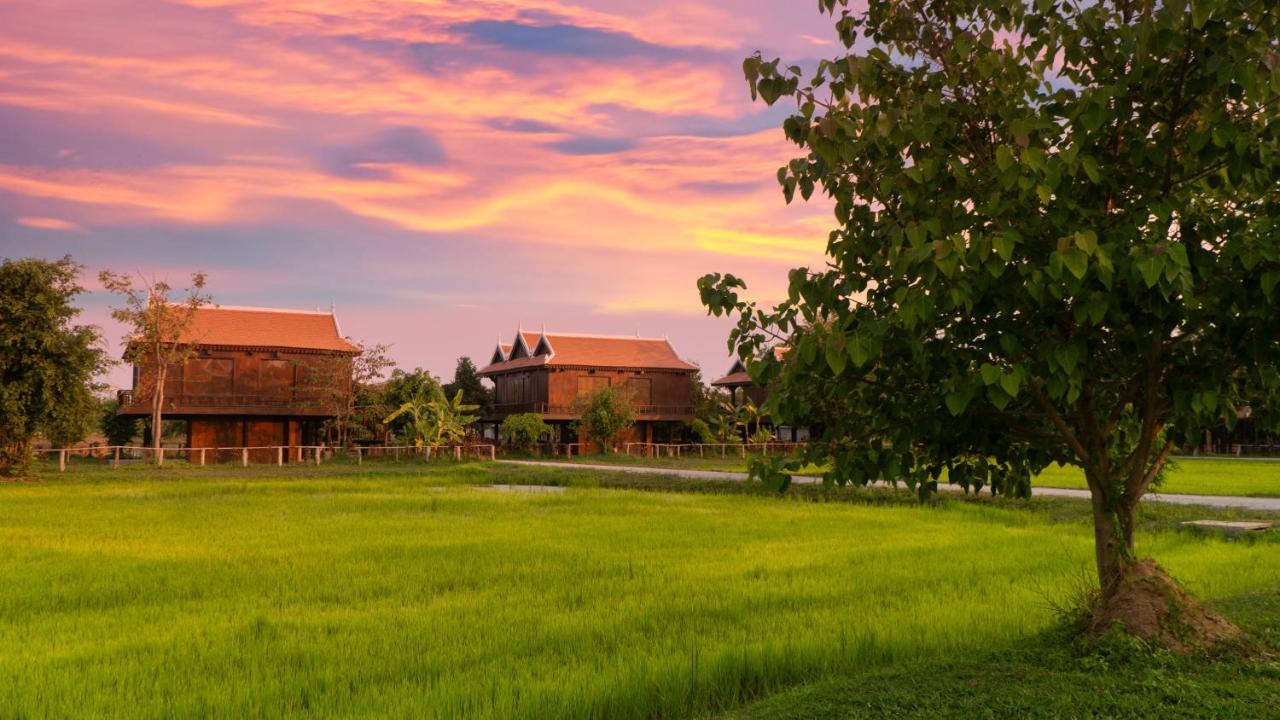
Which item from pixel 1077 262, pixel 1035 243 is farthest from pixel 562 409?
pixel 1077 262

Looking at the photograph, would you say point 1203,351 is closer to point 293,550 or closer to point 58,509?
point 293,550

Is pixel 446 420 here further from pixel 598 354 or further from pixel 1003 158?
pixel 1003 158

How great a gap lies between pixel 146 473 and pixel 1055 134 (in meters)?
31.4

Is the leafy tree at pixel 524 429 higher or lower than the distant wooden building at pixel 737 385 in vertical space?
lower

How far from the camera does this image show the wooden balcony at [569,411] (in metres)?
49.8

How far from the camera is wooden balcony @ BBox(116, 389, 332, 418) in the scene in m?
39.5

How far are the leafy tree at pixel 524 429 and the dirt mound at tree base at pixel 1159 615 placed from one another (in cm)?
4266

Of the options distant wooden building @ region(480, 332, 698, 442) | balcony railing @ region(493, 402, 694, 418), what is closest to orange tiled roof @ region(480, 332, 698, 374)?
distant wooden building @ region(480, 332, 698, 442)

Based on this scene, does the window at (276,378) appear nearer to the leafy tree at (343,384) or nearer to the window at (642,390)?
the leafy tree at (343,384)

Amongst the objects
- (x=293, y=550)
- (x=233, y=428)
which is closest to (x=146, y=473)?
(x=233, y=428)

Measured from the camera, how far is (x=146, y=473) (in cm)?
2997

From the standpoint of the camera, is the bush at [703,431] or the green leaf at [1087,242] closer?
the green leaf at [1087,242]

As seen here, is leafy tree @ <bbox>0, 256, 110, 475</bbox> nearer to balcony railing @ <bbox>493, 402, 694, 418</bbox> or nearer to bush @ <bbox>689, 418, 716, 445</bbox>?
balcony railing @ <bbox>493, 402, 694, 418</bbox>

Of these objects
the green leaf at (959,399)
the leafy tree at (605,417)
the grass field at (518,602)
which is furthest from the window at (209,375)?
the green leaf at (959,399)
